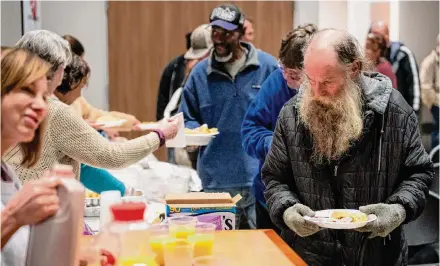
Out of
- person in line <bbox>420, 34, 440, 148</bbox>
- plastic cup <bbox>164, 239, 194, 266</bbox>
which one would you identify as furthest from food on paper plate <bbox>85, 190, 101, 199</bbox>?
person in line <bbox>420, 34, 440, 148</bbox>

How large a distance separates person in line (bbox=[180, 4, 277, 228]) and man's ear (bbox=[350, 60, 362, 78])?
56.8 inches

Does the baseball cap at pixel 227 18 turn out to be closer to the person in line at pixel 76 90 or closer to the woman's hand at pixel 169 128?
the woman's hand at pixel 169 128

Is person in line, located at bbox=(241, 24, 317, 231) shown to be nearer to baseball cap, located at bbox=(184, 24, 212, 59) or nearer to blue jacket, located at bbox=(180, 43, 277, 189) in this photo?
blue jacket, located at bbox=(180, 43, 277, 189)

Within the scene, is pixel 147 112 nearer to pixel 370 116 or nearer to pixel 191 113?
pixel 191 113

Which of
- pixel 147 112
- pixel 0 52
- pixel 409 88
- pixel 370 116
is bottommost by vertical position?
pixel 147 112

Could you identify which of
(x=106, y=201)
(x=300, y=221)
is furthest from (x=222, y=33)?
(x=300, y=221)

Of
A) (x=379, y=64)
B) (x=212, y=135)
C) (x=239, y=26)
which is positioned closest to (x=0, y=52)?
(x=212, y=135)

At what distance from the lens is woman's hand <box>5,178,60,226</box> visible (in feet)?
4.25

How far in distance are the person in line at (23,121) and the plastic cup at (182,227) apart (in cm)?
67

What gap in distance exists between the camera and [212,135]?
3.69m

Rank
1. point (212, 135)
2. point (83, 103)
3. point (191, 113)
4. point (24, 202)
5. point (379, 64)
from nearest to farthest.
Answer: point (24, 202), point (212, 135), point (191, 113), point (83, 103), point (379, 64)

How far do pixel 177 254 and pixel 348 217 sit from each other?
23.9 inches

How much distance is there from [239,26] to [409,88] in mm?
2445

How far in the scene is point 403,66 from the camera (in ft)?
19.1
